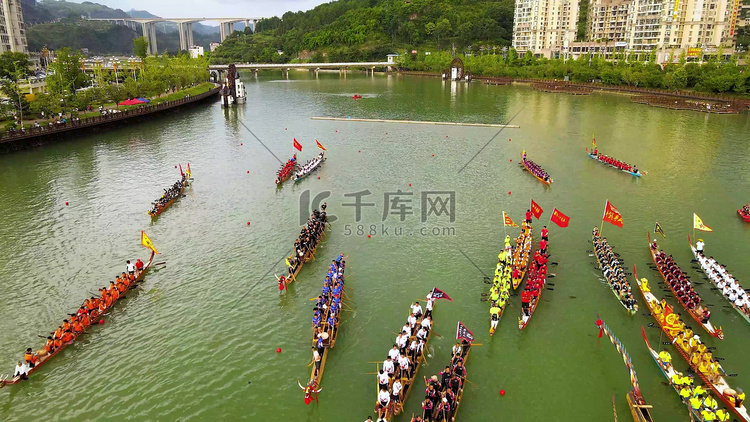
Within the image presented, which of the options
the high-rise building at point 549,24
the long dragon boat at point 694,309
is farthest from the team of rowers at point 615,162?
the high-rise building at point 549,24

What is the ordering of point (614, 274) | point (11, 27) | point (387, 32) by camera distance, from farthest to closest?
point (387, 32) → point (11, 27) → point (614, 274)

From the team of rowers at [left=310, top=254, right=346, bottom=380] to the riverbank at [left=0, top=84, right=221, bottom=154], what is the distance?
36.8m

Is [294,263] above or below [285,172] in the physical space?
below

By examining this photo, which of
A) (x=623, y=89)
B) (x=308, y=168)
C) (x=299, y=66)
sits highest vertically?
(x=299, y=66)

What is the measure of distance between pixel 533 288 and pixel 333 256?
908 cm

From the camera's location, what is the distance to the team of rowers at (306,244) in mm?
20031

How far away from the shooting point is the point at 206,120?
60406 millimetres

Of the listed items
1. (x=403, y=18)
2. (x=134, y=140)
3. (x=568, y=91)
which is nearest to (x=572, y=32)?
(x=568, y=91)

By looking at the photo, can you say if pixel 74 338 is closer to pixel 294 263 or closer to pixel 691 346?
pixel 294 263

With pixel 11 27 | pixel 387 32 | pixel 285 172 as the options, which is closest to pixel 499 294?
pixel 285 172

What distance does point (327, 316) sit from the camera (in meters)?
16.5

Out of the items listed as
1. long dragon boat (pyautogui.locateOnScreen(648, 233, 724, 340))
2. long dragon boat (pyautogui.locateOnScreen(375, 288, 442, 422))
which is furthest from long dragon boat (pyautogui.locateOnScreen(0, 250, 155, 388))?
long dragon boat (pyautogui.locateOnScreen(648, 233, 724, 340))

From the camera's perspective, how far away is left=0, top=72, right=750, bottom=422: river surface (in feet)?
46.4

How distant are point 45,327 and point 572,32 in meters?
130
